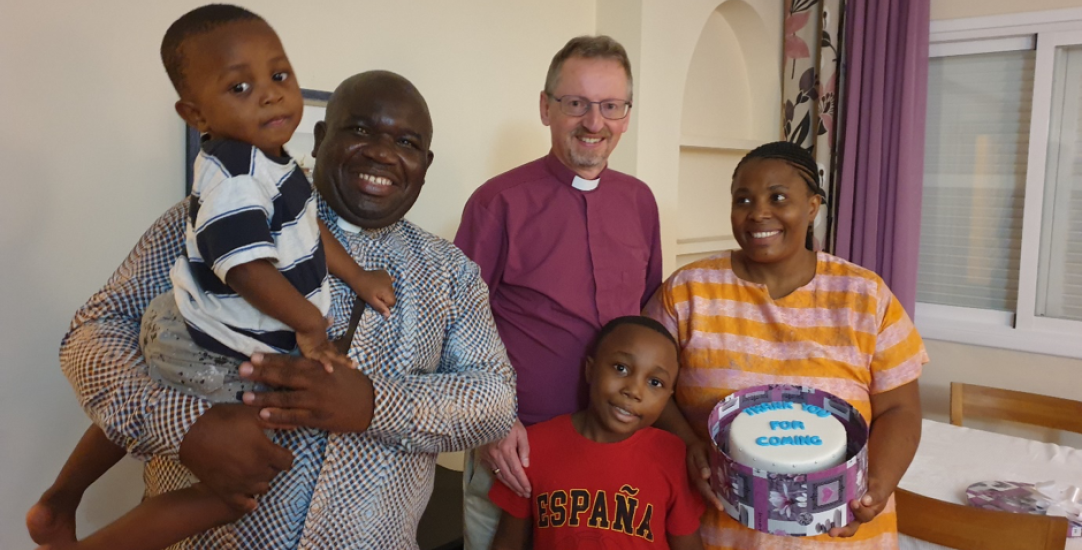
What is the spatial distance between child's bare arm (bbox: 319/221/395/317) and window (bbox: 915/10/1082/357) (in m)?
3.28

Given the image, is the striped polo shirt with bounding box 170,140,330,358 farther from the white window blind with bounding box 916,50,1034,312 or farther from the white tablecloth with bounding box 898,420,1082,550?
the white window blind with bounding box 916,50,1034,312

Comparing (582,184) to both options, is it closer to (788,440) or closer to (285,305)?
(788,440)

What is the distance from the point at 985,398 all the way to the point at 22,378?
328 centimetres

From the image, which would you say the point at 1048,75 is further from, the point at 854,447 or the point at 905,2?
the point at 854,447

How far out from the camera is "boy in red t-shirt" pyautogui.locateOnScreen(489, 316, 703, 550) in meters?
1.48

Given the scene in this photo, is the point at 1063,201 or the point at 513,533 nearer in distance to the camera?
the point at 513,533

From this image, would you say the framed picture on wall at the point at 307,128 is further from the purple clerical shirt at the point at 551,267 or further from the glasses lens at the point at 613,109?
the glasses lens at the point at 613,109

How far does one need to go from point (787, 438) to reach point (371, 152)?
0.84m

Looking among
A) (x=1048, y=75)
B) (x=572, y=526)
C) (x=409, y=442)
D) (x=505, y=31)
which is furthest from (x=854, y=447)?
(x=1048, y=75)

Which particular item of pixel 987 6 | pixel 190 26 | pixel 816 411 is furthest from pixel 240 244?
pixel 987 6

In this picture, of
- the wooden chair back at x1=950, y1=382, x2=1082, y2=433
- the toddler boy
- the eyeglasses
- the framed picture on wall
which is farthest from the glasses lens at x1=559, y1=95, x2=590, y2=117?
the wooden chair back at x1=950, y1=382, x2=1082, y2=433

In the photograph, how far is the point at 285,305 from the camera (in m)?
1.01

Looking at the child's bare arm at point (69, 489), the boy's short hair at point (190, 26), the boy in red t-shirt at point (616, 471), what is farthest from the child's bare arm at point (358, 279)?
the boy in red t-shirt at point (616, 471)

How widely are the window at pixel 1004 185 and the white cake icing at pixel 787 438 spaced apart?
2667mm
